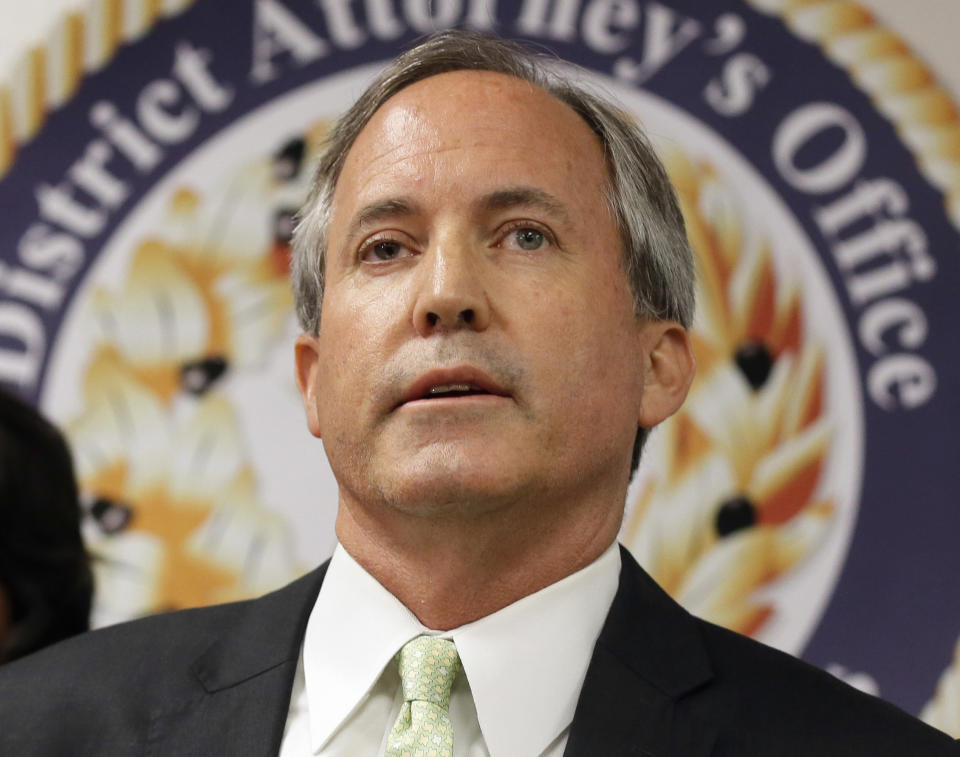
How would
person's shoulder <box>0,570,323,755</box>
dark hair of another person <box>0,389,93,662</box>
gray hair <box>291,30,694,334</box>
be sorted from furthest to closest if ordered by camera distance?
dark hair of another person <box>0,389,93,662</box> → gray hair <box>291,30,694,334</box> → person's shoulder <box>0,570,323,755</box>

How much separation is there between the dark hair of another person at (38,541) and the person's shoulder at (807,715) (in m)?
1.37

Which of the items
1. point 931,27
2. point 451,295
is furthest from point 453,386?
point 931,27

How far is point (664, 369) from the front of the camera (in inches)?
81.3

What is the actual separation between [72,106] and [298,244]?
1160 mm

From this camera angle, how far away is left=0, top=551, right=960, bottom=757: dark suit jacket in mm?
1702

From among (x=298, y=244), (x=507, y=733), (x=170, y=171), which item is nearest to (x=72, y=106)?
(x=170, y=171)

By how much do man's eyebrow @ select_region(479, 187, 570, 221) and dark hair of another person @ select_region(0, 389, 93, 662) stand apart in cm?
125

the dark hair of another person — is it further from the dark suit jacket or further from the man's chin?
the man's chin

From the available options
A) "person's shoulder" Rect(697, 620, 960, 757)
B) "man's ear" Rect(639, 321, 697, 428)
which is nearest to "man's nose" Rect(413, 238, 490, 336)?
"man's ear" Rect(639, 321, 697, 428)

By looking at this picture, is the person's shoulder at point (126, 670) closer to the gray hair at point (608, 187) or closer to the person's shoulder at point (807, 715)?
the gray hair at point (608, 187)

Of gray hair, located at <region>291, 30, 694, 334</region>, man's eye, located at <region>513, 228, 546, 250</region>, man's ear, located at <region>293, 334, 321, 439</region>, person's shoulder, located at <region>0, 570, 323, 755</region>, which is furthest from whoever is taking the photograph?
man's ear, located at <region>293, 334, 321, 439</region>

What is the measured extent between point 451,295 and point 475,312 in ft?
0.13

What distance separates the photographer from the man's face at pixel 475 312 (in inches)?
67.7

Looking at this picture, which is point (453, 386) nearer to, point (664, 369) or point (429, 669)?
point (429, 669)
